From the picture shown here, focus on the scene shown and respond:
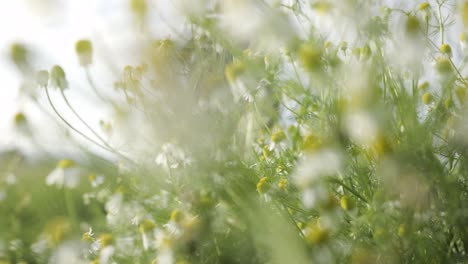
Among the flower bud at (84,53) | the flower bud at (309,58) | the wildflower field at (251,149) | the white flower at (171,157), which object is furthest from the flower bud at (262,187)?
the flower bud at (84,53)

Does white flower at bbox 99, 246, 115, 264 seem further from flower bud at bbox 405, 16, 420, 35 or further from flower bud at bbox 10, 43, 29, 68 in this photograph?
flower bud at bbox 405, 16, 420, 35

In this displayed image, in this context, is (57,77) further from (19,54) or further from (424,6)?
(424,6)

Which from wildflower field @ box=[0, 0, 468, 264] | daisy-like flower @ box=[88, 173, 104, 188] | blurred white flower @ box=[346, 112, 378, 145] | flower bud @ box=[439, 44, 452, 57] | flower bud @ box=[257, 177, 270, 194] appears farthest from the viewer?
daisy-like flower @ box=[88, 173, 104, 188]

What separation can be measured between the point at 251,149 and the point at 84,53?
0.33 metres

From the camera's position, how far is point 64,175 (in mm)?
730

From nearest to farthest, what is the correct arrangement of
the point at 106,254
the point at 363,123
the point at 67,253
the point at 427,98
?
the point at 363,123, the point at 67,253, the point at 106,254, the point at 427,98

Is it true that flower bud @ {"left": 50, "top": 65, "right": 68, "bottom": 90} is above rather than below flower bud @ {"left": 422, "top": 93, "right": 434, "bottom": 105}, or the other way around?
above

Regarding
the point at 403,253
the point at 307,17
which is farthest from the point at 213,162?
Answer: the point at 307,17

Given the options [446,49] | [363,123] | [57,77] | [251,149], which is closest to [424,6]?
[446,49]

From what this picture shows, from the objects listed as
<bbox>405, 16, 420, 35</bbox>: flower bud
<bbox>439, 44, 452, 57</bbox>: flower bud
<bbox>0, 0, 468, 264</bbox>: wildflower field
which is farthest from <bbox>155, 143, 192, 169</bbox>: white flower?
<bbox>439, 44, 452, 57</bbox>: flower bud

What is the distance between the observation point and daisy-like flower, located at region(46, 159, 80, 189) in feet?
2.31

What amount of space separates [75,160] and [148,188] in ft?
0.45

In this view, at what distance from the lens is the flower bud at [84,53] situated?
2.36 feet

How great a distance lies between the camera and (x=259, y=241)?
0.50 meters
